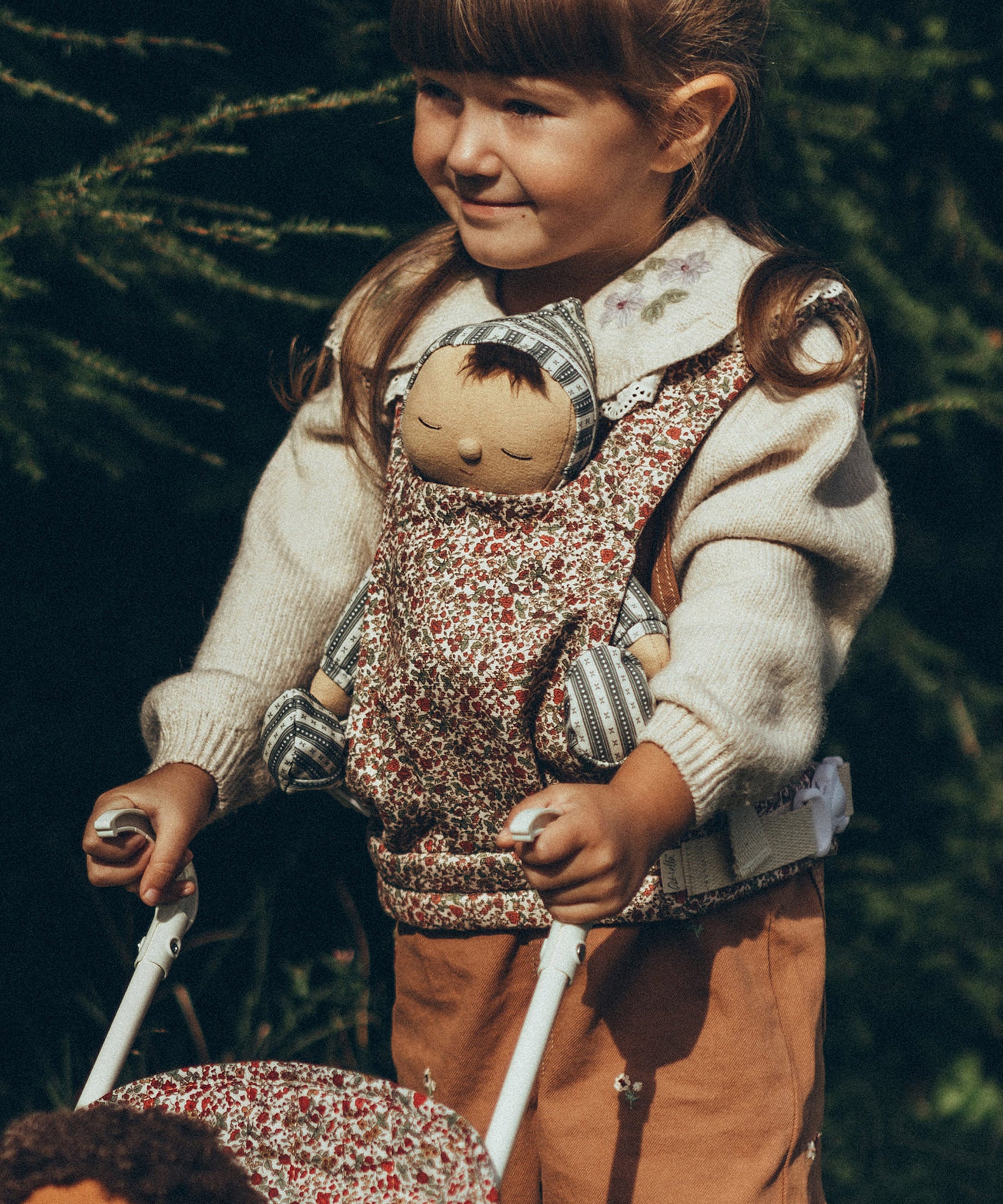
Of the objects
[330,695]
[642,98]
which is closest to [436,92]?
[642,98]

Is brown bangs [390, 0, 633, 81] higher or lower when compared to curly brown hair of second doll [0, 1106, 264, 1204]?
higher

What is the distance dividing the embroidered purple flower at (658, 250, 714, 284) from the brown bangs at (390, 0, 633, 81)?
213 mm

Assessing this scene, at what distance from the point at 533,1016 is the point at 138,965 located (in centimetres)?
46

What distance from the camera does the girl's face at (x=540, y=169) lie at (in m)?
1.38

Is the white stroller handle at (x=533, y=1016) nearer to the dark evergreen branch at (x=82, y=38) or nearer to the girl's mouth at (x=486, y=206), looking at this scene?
the girl's mouth at (x=486, y=206)

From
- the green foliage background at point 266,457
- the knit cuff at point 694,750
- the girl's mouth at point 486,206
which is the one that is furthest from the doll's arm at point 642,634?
the green foliage background at point 266,457

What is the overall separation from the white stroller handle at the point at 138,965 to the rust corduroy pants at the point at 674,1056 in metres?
0.32

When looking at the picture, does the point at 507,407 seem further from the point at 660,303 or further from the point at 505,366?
the point at 660,303

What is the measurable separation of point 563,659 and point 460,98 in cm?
61

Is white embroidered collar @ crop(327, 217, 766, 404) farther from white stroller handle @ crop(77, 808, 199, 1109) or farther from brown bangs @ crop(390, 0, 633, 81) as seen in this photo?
white stroller handle @ crop(77, 808, 199, 1109)

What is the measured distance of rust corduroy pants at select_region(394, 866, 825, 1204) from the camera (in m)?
1.46

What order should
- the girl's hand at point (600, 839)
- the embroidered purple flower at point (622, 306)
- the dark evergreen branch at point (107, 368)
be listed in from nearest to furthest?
1. the girl's hand at point (600, 839)
2. the embroidered purple flower at point (622, 306)
3. the dark evergreen branch at point (107, 368)

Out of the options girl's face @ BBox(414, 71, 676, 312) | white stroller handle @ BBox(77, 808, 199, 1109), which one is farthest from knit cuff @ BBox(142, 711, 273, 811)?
girl's face @ BBox(414, 71, 676, 312)

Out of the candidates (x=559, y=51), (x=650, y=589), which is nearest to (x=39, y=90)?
(x=559, y=51)
